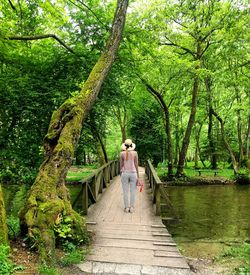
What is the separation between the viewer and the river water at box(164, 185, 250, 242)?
8.70m

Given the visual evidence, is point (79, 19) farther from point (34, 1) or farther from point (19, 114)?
point (19, 114)

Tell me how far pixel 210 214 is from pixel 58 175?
7.43 m

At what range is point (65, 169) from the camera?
19.7 ft

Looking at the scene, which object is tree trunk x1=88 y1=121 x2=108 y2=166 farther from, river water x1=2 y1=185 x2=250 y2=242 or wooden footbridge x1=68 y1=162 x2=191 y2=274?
river water x1=2 y1=185 x2=250 y2=242

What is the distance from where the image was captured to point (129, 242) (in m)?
5.75

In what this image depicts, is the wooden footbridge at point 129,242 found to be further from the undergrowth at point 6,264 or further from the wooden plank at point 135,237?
the undergrowth at point 6,264

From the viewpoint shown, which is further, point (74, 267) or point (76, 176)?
point (76, 176)

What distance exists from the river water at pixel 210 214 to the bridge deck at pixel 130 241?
120 cm

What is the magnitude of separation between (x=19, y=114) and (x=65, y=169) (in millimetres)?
3287

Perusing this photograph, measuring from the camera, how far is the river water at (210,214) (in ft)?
28.5

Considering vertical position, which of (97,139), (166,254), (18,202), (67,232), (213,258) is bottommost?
(18,202)

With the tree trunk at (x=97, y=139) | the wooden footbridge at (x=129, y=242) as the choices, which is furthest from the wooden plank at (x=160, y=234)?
the tree trunk at (x=97, y=139)

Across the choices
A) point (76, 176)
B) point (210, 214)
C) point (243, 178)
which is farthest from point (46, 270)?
point (243, 178)

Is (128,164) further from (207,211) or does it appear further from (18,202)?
(18,202)
